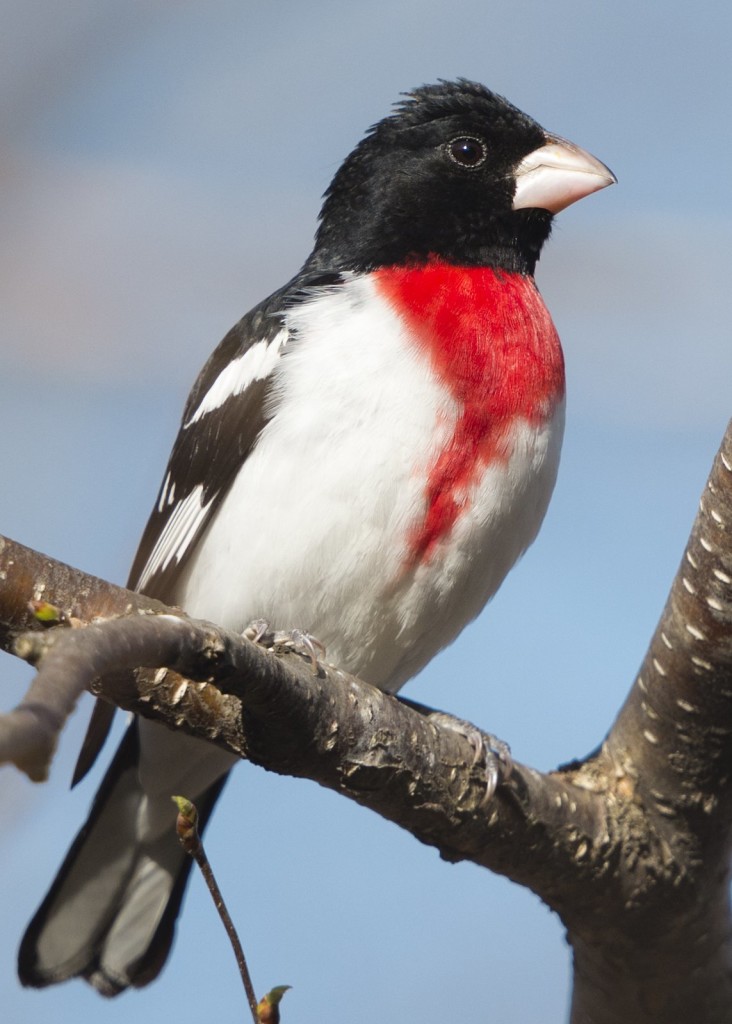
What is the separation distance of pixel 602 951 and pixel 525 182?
2752mm

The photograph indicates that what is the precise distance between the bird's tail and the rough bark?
1576mm

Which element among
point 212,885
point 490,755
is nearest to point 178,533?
point 490,755

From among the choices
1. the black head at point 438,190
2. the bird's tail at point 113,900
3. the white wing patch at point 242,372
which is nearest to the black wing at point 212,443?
the white wing patch at point 242,372

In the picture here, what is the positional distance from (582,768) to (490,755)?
1.89ft

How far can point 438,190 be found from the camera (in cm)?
470

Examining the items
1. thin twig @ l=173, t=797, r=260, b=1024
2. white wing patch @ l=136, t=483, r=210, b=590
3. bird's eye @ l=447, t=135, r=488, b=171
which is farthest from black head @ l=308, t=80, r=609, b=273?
thin twig @ l=173, t=797, r=260, b=1024

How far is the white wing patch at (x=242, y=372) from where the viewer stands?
4164 millimetres

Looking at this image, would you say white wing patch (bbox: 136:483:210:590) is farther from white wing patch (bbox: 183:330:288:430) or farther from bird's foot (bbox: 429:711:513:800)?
bird's foot (bbox: 429:711:513:800)

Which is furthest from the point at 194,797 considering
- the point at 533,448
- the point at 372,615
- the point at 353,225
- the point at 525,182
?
the point at 525,182

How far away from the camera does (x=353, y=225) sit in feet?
15.4

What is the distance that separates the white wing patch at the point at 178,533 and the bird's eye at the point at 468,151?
1.64 metres

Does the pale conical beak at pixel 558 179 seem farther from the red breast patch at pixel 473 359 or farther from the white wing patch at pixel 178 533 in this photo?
the white wing patch at pixel 178 533

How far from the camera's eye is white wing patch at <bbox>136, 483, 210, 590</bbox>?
4.25 m

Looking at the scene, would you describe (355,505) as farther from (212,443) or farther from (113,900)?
(113,900)
